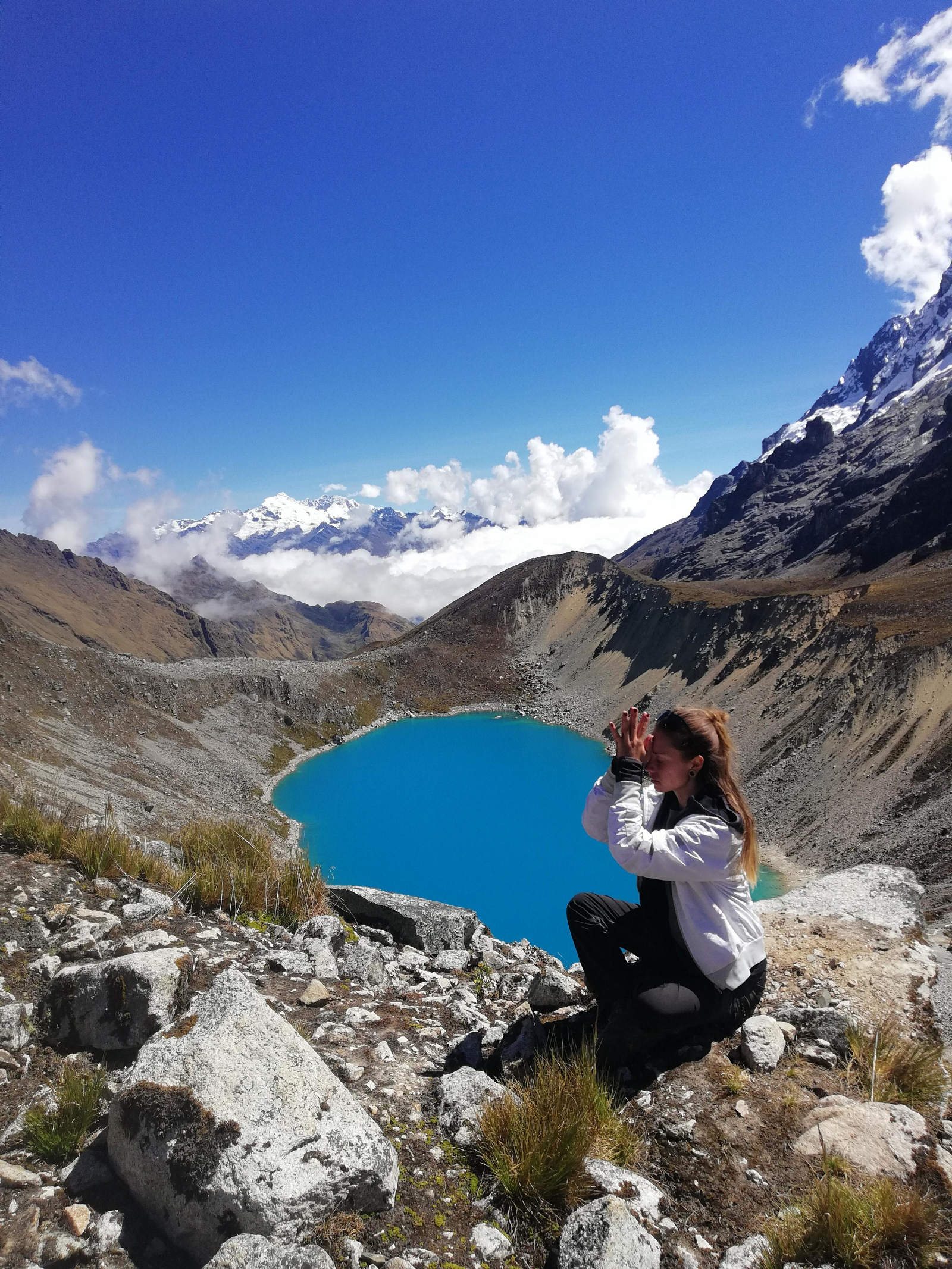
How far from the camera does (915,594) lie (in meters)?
51.7

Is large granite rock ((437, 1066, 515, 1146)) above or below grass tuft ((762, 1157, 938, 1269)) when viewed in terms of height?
above

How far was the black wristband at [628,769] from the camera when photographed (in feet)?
16.4

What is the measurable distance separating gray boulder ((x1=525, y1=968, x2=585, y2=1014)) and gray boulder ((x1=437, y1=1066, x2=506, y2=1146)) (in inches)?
71.6

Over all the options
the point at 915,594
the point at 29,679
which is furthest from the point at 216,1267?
the point at 915,594

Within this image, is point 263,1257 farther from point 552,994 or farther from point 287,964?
point 552,994

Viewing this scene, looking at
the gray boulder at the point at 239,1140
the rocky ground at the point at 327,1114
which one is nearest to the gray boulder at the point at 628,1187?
the rocky ground at the point at 327,1114

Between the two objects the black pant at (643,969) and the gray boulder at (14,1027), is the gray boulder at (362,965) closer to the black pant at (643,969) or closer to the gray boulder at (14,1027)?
the black pant at (643,969)

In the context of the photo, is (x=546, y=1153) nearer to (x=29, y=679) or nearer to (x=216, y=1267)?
(x=216, y=1267)

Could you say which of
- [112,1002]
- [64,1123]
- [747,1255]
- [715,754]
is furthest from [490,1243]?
[715,754]

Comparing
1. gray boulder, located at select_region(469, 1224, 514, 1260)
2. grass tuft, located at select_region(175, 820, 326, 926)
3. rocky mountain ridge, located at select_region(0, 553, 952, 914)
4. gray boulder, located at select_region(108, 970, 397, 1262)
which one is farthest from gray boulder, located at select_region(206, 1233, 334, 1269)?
rocky mountain ridge, located at select_region(0, 553, 952, 914)

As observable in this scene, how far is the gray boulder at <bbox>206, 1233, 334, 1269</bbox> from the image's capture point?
3.05m

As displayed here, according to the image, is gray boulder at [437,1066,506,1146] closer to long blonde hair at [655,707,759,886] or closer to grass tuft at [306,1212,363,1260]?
grass tuft at [306,1212,363,1260]

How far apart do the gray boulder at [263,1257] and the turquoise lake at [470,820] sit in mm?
26042

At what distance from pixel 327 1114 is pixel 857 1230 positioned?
2.95m
